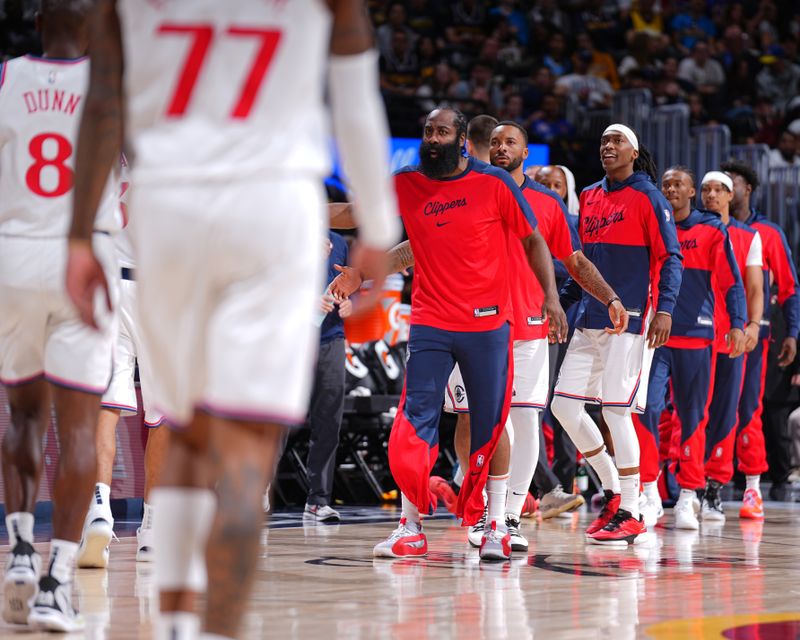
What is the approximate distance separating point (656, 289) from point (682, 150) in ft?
19.1

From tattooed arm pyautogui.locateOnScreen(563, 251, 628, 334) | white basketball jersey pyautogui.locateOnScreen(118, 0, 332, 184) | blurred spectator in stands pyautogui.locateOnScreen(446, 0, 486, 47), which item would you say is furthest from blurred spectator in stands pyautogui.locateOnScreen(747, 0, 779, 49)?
white basketball jersey pyautogui.locateOnScreen(118, 0, 332, 184)

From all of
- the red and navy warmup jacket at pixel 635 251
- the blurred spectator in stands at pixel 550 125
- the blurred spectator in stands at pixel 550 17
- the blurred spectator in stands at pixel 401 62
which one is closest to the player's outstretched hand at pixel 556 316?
the red and navy warmup jacket at pixel 635 251

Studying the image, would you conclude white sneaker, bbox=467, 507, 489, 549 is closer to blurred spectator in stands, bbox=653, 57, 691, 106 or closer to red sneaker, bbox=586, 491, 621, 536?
red sneaker, bbox=586, 491, 621, 536

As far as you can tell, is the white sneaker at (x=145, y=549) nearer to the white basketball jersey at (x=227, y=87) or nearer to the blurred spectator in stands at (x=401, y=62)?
the white basketball jersey at (x=227, y=87)

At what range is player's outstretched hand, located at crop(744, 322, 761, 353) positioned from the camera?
30.6 feet

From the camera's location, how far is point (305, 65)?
106 inches

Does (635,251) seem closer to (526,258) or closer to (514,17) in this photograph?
(526,258)

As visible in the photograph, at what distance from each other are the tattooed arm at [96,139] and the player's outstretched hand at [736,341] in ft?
22.1

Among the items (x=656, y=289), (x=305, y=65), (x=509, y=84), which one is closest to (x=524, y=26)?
(x=509, y=84)

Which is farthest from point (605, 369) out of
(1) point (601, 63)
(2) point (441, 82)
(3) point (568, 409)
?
(1) point (601, 63)

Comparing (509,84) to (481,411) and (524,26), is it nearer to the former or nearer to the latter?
(524,26)

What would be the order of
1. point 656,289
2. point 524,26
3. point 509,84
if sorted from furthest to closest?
point 524,26
point 509,84
point 656,289

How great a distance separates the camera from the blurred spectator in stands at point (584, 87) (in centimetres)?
1496

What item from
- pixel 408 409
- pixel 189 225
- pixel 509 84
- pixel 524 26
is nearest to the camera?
pixel 189 225
